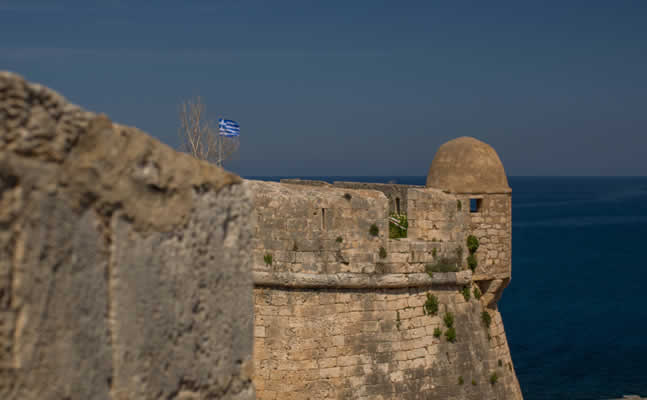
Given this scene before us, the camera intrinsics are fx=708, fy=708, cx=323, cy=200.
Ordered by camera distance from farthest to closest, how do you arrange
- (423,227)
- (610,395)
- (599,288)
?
1. (599,288)
2. (610,395)
3. (423,227)

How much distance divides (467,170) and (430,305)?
7.96 feet

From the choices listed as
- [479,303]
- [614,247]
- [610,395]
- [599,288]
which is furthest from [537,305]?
[479,303]

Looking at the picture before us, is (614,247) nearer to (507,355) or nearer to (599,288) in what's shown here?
(599,288)

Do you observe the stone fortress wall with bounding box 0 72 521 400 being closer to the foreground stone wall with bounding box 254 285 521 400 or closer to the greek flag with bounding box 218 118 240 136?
the foreground stone wall with bounding box 254 285 521 400

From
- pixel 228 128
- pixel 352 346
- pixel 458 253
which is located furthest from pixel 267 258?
pixel 228 128

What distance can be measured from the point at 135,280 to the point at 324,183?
11107mm

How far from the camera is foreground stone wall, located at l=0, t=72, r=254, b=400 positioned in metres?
1.88

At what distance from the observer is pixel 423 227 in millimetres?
10414

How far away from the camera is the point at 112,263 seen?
7.11 ft

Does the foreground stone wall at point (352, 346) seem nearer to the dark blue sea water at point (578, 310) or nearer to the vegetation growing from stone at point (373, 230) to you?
the vegetation growing from stone at point (373, 230)

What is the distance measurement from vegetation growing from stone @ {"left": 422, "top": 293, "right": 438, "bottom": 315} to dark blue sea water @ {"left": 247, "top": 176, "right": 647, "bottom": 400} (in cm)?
1757

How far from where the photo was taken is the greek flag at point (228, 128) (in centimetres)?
2023

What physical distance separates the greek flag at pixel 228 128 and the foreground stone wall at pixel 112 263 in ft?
58.1

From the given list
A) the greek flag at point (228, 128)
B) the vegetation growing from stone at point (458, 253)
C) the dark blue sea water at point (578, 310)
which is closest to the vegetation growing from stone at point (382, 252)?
the vegetation growing from stone at point (458, 253)
